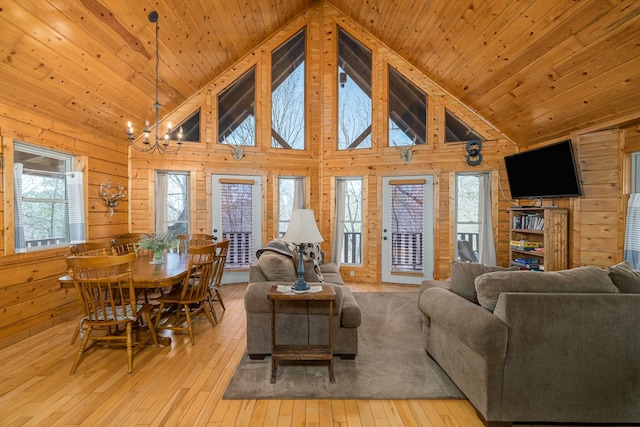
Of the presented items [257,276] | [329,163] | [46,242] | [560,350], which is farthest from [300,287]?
[329,163]

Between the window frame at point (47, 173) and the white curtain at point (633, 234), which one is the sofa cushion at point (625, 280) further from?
the window frame at point (47, 173)

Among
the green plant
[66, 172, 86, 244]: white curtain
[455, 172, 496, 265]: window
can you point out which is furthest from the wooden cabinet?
[66, 172, 86, 244]: white curtain

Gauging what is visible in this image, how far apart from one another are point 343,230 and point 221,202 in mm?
2403

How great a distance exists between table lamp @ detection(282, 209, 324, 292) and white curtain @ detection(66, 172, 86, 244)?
3317 millimetres

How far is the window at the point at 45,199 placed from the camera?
130 inches

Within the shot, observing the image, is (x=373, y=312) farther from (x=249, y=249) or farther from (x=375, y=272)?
(x=249, y=249)

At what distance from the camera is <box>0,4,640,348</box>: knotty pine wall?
156 inches

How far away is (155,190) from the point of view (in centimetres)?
531

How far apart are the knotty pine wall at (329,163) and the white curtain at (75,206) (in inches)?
5.6

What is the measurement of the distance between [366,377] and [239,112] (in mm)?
5069

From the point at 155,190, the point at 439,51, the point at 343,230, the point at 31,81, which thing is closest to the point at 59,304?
the point at 155,190

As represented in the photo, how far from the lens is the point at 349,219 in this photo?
5.91 metres

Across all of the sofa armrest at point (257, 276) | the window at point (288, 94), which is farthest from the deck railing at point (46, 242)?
the window at point (288, 94)

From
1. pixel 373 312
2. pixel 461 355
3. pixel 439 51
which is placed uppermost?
pixel 439 51
